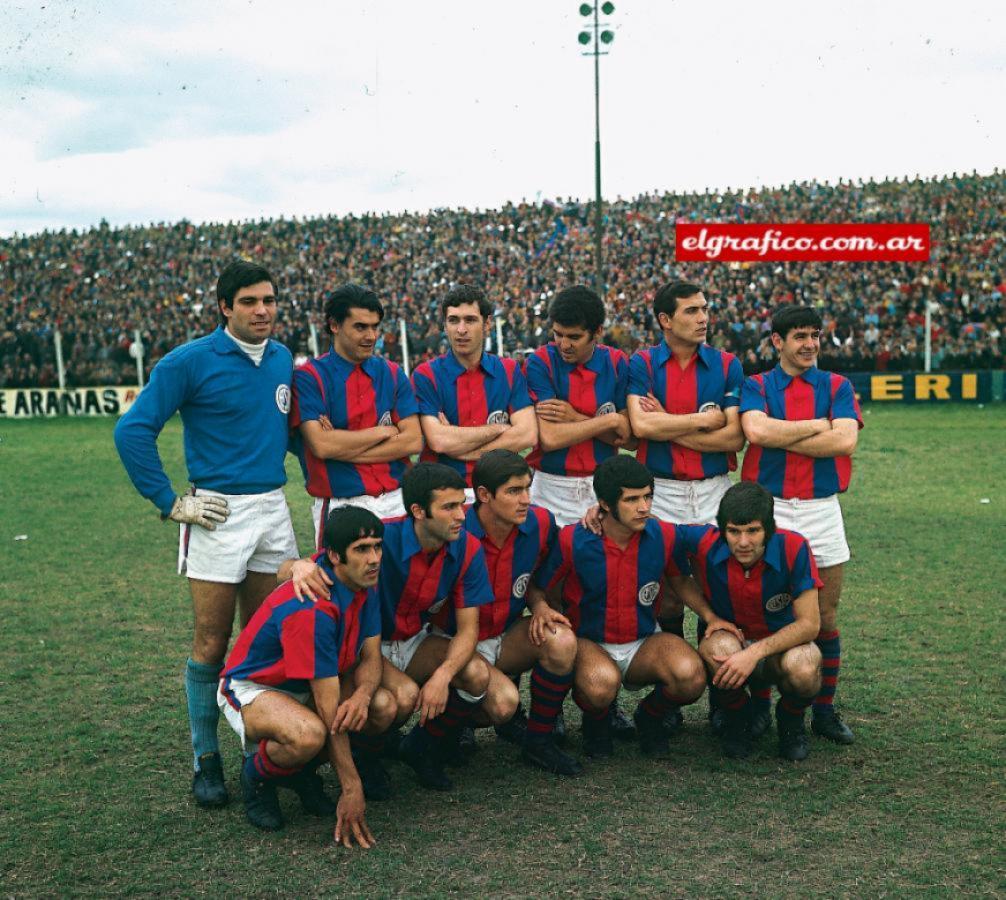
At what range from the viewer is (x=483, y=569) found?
4422 mm

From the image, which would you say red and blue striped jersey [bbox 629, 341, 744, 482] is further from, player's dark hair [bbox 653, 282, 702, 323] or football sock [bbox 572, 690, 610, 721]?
football sock [bbox 572, 690, 610, 721]

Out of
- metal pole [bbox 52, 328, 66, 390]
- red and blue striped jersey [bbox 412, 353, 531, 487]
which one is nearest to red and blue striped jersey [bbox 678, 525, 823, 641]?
red and blue striped jersey [bbox 412, 353, 531, 487]

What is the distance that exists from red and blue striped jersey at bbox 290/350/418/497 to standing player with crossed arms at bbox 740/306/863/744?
1.58 metres

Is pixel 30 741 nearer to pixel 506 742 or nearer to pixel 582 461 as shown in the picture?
pixel 506 742

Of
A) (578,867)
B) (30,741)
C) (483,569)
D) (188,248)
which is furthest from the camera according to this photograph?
(188,248)

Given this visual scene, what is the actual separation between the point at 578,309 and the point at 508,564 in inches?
46.5

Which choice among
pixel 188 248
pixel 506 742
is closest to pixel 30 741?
pixel 506 742

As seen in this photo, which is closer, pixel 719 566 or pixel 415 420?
pixel 719 566

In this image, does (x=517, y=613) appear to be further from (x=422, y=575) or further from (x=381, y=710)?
(x=381, y=710)

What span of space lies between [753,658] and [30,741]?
3.15 metres

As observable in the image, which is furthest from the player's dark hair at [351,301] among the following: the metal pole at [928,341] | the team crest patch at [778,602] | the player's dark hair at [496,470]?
the metal pole at [928,341]

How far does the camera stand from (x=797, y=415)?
5020 mm

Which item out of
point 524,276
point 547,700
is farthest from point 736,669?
point 524,276

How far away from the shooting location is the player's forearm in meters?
4.68
